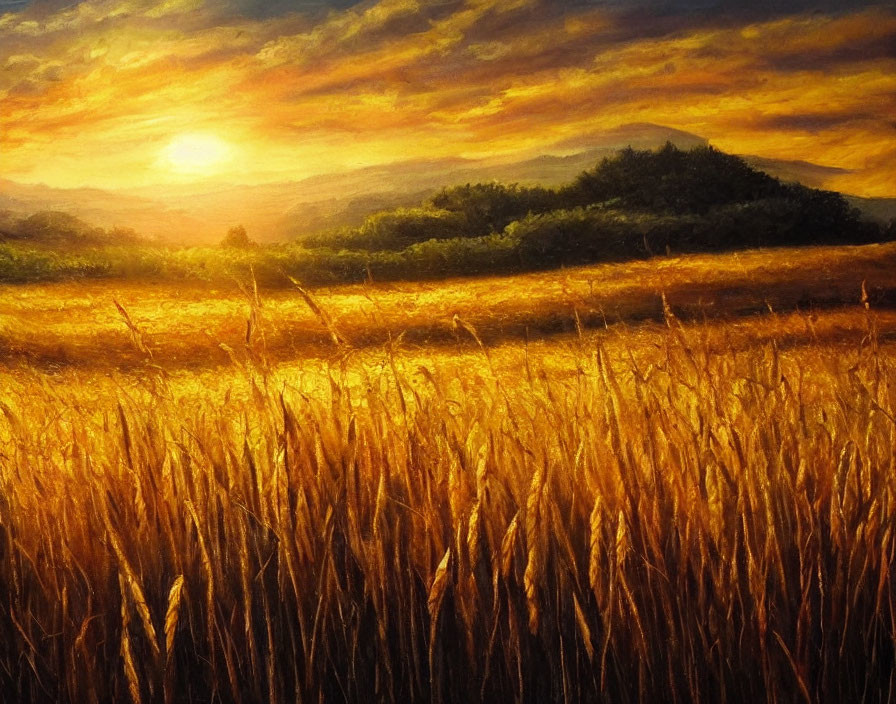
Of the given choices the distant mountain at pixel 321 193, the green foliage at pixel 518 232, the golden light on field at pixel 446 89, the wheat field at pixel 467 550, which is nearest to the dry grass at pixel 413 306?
the green foliage at pixel 518 232

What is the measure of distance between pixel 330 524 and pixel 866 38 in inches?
92.6

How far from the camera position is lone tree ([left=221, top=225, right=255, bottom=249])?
2832 millimetres

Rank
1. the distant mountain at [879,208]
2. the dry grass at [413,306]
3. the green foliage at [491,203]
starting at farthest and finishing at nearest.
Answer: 1. the green foliage at [491,203]
2. the distant mountain at [879,208]
3. the dry grass at [413,306]

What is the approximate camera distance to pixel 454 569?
4.62ft

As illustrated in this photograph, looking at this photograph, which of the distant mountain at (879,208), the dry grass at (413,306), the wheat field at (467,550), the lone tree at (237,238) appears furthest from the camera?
the distant mountain at (879,208)

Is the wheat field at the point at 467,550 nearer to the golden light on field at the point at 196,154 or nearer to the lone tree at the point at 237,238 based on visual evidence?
the lone tree at the point at 237,238

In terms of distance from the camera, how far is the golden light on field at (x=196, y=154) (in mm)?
2840

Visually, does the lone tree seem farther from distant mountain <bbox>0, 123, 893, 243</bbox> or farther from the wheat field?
the wheat field

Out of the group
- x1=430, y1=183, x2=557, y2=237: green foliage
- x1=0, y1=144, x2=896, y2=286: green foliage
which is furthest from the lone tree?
x1=430, y1=183, x2=557, y2=237: green foliage

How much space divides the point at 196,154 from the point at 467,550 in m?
1.87

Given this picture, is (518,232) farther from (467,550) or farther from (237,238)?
(467,550)

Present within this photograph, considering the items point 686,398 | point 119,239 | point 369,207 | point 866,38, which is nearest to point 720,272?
point 866,38

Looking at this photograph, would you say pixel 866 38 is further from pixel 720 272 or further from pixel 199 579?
pixel 199 579

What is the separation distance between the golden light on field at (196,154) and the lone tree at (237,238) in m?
0.19
